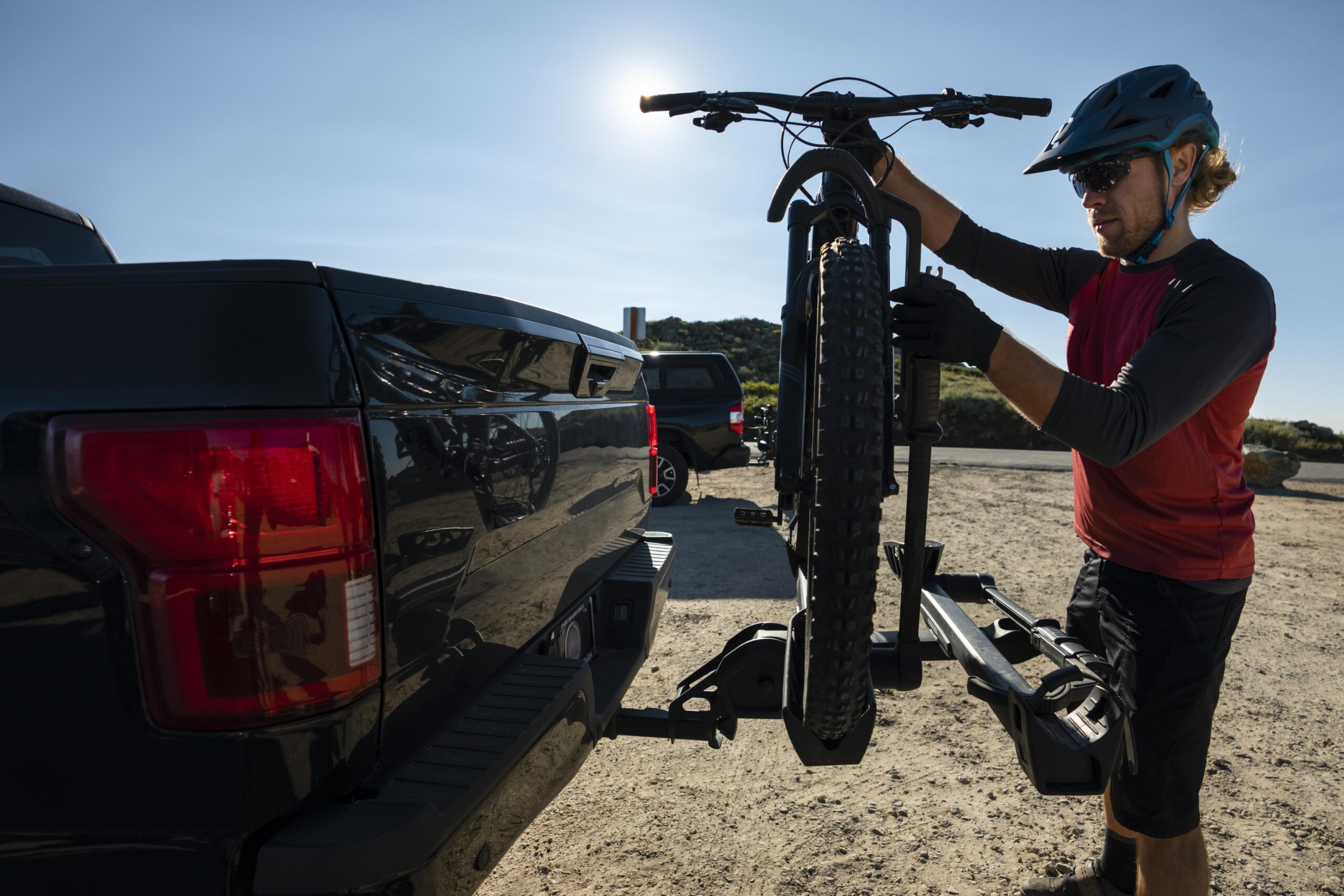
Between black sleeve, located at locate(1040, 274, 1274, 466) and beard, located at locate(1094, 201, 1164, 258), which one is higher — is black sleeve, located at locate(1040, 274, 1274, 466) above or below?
Result: below

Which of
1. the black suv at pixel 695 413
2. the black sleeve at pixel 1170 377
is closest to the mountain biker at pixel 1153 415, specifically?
the black sleeve at pixel 1170 377

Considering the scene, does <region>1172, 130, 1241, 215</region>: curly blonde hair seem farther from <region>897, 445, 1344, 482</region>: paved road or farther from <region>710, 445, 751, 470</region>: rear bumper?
<region>897, 445, 1344, 482</region>: paved road

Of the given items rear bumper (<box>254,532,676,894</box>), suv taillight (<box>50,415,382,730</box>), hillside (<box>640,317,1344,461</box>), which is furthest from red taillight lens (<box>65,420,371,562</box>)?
hillside (<box>640,317,1344,461</box>)

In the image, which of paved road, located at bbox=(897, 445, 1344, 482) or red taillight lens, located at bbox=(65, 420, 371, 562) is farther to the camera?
paved road, located at bbox=(897, 445, 1344, 482)

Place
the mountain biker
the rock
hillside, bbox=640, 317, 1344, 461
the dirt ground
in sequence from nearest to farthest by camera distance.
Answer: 1. the mountain biker
2. the dirt ground
3. the rock
4. hillside, bbox=640, 317, 1344, 461

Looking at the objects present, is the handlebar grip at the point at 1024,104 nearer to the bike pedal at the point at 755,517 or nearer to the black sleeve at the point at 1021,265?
the black sleeve at the point at 1021,265

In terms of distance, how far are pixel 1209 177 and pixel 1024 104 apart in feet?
3.44

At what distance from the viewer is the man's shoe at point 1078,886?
2266 millimetres

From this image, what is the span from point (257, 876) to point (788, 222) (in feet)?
6.92

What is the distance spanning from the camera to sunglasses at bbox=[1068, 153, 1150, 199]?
7.07 feet

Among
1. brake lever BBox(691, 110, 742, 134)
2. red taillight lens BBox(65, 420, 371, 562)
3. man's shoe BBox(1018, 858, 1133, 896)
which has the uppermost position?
brake lever BBox(691, 110, 742, 134)

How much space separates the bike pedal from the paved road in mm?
11729

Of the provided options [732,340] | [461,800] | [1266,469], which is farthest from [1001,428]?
[732,340]

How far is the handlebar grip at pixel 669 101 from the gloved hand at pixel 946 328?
142cm
